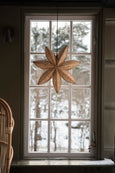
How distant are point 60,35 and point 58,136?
4.98ft

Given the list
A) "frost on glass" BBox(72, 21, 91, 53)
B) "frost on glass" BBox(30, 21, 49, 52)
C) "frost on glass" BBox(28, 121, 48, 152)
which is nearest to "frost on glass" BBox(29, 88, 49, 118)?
"frost on glass" BBox(28, 121, 48, 152)

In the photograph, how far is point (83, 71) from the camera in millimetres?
3305

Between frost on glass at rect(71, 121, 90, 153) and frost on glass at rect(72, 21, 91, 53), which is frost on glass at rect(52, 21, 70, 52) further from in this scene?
frost on glass at rect(71, 121, 90, 153)

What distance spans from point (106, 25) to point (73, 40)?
524 millimetres

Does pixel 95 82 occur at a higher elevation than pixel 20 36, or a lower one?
lower

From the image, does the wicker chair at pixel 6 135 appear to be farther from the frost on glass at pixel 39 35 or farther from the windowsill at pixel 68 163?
the frost on glass at pixel 39 35

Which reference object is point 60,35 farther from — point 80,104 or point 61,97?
point 80,104

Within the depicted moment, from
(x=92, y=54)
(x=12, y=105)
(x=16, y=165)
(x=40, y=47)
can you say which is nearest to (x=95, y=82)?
(x=92, y=54)

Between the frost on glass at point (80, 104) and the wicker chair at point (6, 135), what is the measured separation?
1.03 m

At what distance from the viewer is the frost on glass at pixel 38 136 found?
10.8 ft

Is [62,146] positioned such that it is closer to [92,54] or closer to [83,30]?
[92,54]

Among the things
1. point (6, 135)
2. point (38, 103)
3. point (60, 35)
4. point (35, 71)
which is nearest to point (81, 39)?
point (60, 35)

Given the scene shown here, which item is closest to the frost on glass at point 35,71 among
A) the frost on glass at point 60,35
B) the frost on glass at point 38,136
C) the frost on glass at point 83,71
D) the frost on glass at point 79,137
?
the frost on glass at point 60,35

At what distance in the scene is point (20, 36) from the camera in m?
3.18
